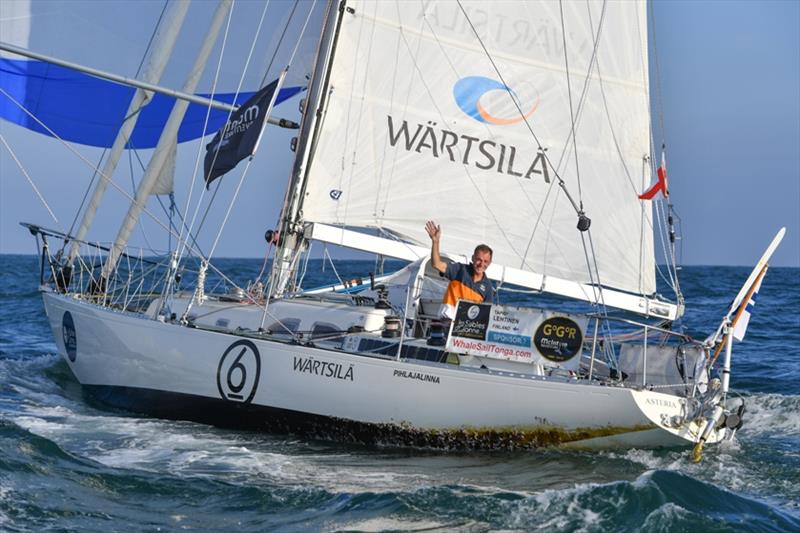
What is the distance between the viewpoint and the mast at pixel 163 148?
45.5 feet

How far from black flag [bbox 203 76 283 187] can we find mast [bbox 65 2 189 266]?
2.62 metres

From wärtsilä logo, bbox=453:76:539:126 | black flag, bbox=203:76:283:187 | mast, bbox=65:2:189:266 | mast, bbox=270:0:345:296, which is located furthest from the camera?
mast, bbox=65:2:189:266

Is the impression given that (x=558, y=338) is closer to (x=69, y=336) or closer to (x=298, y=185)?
(x=298, y=185)

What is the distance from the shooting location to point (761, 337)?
19281 millimetres

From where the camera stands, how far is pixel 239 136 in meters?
11.4

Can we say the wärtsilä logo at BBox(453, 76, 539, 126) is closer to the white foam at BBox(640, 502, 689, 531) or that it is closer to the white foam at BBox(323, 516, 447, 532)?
the white foam at BBox(640, 502, 689, 531)

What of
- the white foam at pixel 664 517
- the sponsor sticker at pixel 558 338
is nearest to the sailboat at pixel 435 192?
the sponsor sticker at pixel 558 338

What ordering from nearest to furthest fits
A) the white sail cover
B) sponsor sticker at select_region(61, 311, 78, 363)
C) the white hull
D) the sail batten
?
1. the white hull
2. the sail batten
3. the white sail cover
4. sponsor sticker at select_region(61, 311, 78, 363)

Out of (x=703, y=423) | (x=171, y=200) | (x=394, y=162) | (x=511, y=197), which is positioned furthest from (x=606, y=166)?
(x=171, y=200)

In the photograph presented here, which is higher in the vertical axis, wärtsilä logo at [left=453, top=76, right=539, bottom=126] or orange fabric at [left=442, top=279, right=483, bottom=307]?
wärtsilä logo at [left=453, top=76, right=539, bottom=126]

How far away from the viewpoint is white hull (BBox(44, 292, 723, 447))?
30.7 feet

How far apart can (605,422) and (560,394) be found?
0.45 meters

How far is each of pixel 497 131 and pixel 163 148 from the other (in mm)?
4310

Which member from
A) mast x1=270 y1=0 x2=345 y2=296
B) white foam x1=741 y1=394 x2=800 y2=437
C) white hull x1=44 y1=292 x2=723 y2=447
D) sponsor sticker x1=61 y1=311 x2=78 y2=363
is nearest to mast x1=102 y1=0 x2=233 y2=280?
sponsor sticker x1=61 y1=311 x2=78 y2=363
